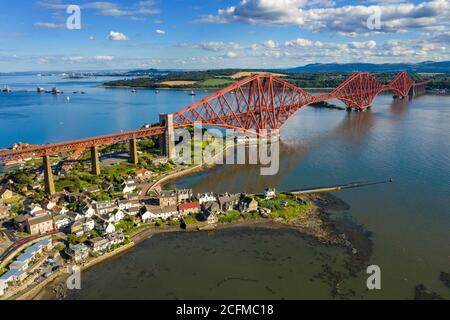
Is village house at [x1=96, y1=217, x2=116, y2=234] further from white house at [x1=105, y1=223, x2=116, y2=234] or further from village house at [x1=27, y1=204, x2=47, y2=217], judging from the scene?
village house at [x1=27, y1=204, x2=47, y2=217]

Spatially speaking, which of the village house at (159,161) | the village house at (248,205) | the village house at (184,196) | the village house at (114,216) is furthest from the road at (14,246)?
the village house at (159,161)

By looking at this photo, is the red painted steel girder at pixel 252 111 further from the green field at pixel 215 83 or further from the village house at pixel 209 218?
the green field at pixel 215 83

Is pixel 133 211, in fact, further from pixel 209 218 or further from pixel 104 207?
pixel 209 218

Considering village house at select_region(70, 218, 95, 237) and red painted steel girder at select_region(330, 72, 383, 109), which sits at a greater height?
red painted steel girder at select_region(330, 72, 383, 109)

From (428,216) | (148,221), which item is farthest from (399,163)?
(148,221)

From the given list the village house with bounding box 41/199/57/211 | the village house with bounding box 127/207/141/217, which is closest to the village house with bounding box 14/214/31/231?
the village house with bounding box 41/199/57/211

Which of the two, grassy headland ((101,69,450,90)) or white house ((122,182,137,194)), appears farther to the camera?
grassy headland ((101,69,450,90))

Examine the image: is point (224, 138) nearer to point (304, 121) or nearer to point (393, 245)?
point (304, 121)
